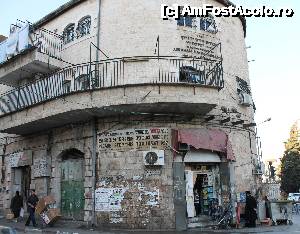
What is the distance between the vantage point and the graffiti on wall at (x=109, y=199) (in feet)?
44.2

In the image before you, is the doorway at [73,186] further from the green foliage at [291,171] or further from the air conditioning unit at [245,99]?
the green foliage at [291,171]

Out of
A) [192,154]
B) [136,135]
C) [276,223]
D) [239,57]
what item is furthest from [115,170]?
[239,57]

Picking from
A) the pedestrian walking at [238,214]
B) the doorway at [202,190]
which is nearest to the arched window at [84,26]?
the doorway at [202,190]

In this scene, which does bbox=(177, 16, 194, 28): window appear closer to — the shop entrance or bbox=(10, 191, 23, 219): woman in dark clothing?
the shop entrance

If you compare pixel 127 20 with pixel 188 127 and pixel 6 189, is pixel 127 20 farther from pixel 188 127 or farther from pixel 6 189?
pixel 6 189

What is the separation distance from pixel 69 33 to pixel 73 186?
7.61 meters

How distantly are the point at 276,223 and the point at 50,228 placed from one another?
31.2 ft

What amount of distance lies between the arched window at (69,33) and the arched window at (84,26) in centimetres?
52

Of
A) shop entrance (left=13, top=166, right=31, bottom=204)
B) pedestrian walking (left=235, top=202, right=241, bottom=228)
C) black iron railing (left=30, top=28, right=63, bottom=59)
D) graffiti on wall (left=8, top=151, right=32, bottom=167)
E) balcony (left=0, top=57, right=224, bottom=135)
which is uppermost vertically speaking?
black iron railing (left=30, top=28, right=63, bottom=59)

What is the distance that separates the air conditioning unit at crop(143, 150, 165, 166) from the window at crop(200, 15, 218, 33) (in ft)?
20.9

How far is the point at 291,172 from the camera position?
3966 cm

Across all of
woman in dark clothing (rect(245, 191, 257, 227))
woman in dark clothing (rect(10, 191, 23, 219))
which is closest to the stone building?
woman in dark clothing (rect(245, 191, 257, 227))

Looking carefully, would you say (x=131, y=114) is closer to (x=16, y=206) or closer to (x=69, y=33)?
(x=69, y=33)

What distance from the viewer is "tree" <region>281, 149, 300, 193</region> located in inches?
1553
